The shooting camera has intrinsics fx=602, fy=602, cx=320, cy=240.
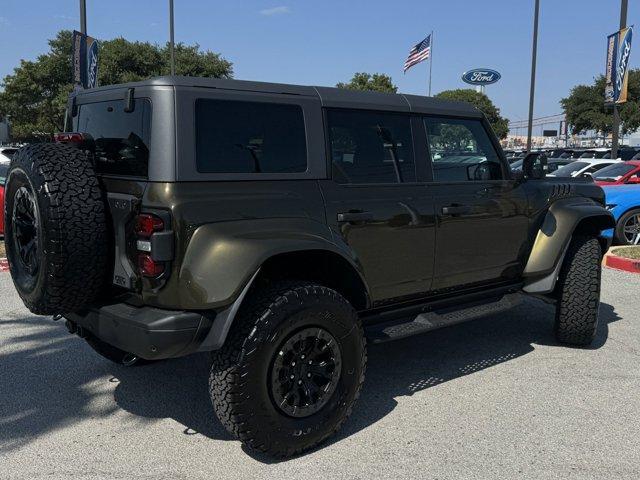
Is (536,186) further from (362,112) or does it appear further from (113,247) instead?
(113,247)

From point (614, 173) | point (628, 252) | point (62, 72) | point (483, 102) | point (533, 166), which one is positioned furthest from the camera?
point (483, 102)

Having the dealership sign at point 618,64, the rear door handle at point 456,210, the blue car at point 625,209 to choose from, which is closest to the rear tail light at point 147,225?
the rear door handle at point 456,210

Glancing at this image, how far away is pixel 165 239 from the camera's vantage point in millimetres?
2752

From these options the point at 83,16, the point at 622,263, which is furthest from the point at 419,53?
the point at 622,263

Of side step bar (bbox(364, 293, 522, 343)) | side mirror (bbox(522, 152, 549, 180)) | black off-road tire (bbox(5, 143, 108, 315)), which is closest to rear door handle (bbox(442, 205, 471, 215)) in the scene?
side step bar (bbox(364, 293, 522, 343))

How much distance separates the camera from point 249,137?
3174 millimetres

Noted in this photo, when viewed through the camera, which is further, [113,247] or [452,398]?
[452,398]

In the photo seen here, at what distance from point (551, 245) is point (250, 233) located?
8.83 feet

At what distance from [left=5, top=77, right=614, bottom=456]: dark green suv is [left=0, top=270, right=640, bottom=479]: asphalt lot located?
32cm

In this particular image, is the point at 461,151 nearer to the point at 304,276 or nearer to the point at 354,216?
the point at 354,216

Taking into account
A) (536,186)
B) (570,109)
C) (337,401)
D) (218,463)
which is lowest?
(218,463)

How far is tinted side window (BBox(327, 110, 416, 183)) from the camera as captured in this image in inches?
140

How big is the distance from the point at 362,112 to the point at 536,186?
174 cm

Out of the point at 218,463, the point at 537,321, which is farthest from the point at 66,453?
the point at 537,321
